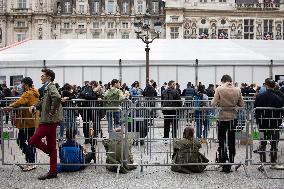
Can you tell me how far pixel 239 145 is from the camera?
1140 centimetres

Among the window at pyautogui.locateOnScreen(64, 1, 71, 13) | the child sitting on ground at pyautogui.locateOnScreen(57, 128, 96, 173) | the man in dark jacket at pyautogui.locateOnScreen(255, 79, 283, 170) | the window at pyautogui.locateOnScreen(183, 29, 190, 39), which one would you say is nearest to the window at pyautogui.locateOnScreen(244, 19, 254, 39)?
the window at pyautogui.locateOnScreen(183, 29, 190, 39)

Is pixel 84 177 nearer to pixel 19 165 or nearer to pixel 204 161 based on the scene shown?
pixel 19 165

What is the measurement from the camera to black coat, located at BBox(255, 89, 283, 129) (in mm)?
10273

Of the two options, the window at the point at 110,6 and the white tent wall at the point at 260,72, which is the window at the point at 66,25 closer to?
the window at the point at 110,6

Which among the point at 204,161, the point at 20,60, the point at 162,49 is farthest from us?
the point at 162,49

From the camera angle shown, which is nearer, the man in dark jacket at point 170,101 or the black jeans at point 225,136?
the black jeans at point 225,136

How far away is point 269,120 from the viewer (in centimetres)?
1028

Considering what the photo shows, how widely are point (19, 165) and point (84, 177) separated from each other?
4.85ft

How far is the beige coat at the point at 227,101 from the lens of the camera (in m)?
9.89

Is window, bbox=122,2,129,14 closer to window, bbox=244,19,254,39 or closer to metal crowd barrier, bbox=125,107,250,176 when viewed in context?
window, bbox=244,19,254,39

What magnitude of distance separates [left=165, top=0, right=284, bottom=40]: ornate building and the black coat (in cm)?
4559

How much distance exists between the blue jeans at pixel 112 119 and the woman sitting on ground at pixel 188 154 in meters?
2.08

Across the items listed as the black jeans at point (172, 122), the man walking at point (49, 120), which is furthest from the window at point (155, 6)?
the man walking at point (49, 120)

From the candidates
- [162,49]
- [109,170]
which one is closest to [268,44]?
[162,49]
